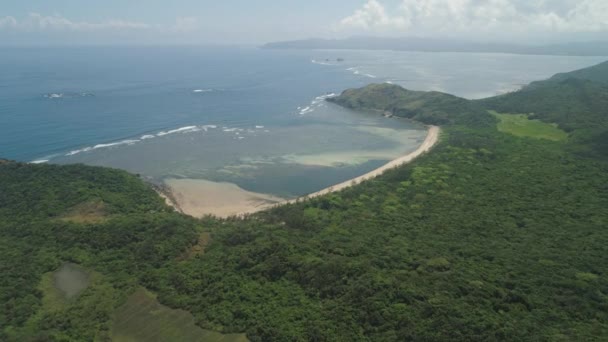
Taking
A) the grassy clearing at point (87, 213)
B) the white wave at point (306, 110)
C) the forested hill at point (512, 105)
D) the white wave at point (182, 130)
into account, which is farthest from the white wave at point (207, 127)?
the grassy clearing at point (87, 213)

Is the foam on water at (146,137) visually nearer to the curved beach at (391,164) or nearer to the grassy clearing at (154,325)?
the curved beach at (391,164)

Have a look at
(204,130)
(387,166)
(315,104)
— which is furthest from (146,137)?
(315,104)

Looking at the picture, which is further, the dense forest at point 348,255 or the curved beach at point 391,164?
the curved beach at point 391,164

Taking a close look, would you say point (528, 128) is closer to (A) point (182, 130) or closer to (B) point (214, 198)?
(B) point (214, 198)

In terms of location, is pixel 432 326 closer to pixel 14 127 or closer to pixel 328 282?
pixel 328 282

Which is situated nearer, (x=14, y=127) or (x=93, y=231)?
(x=93, y=231)

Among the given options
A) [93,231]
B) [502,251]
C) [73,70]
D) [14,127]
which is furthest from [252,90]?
[502,251]
